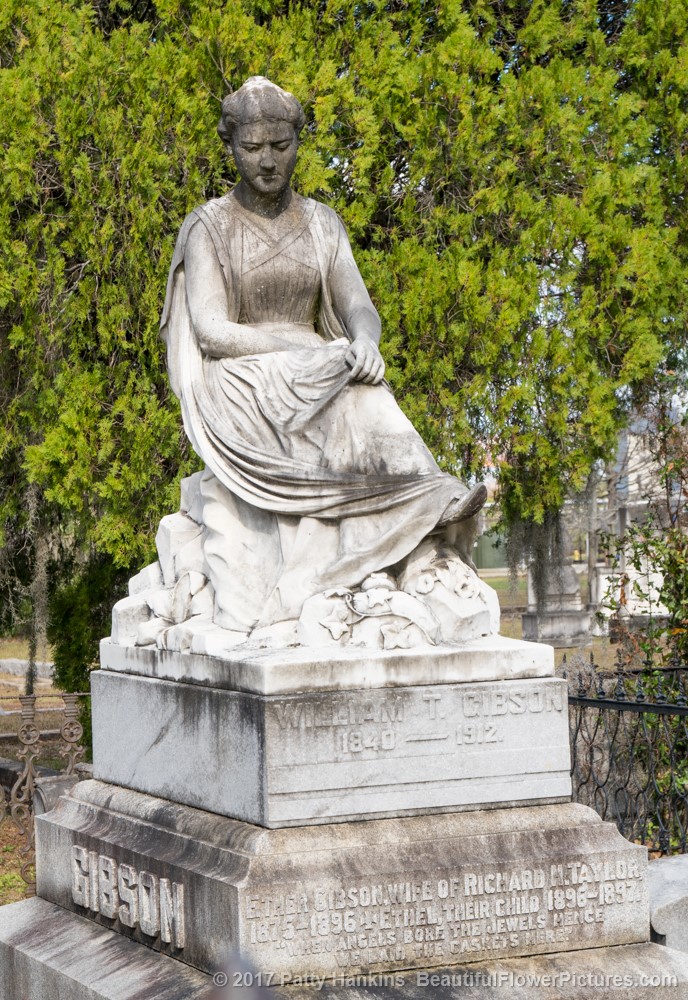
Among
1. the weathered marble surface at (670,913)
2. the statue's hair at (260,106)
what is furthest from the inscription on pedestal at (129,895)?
the statue's hair at (260,106)

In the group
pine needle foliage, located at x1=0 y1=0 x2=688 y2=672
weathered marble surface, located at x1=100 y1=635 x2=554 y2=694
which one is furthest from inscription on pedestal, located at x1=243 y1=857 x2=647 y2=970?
A: pine needle foliage, located at x1=0 y1=0 x2=688 y2=672

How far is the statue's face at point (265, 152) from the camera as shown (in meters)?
5.12

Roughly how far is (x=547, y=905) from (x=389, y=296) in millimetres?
5896

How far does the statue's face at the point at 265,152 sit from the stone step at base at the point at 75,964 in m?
2.72

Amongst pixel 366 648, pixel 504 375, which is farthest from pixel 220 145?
pixel 366 648

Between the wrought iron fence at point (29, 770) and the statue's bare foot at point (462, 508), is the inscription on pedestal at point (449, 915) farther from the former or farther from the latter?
the wrought iron fence at point (29, 770)

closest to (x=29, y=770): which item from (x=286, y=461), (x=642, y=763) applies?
(x=642, y=763)

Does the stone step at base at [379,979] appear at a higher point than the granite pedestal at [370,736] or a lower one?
lower

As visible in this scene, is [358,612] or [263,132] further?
[263,132]

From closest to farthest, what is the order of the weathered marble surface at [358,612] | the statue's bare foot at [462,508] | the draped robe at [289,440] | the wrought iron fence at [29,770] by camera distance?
1. the weathered marble surface at [358,612]
2. the statue's bare foot at [462,508]
3. the draped robe at [289,440]
4. the wrought iron fence at [29,770]

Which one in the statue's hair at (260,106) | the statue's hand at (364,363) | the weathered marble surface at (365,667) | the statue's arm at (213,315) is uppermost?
the statue's hair at (260,106)

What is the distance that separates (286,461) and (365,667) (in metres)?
0.85

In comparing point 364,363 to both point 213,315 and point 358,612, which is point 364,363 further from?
point 358,612

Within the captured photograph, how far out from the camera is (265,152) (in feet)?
16.9
